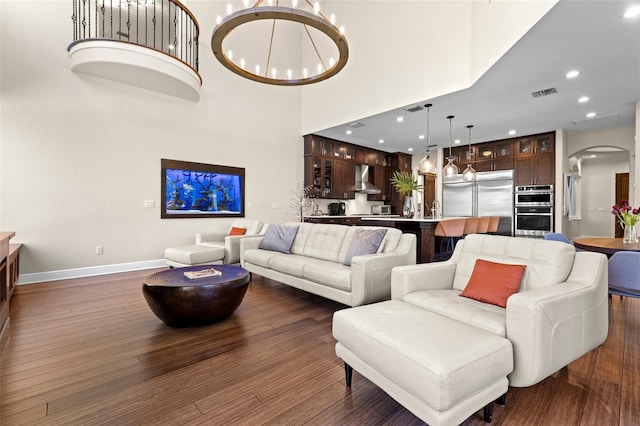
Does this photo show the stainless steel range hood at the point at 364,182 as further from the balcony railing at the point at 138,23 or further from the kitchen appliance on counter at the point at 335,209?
the balcony railing at the point at 138,23

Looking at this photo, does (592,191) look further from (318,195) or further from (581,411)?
(581,411)

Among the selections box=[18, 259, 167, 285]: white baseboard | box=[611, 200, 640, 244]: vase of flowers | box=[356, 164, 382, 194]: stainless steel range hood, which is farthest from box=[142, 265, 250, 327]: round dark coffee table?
box=[356, 164, 382, 194]: stainless steel range hood

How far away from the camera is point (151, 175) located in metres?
5.23

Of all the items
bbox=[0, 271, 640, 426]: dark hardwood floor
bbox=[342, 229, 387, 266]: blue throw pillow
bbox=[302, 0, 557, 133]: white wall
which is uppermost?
bbox=[302, 0, 557, 133]: white wall

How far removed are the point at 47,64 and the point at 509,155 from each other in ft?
30.7

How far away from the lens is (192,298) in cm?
253

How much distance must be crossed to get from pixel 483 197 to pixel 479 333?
7.42 m

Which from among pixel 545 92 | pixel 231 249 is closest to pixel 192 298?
pixel 231 249

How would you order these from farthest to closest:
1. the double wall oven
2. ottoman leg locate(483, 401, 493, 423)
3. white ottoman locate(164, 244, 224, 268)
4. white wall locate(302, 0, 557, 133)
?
1. the double wall oven
2. white ottoman locate(164, 244, 224, 268)
3. white wall locate(302, 0, 557, 133)
4. ottoman leg locate(483, 401, 493, 423)

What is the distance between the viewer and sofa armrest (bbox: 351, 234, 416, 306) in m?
2.75

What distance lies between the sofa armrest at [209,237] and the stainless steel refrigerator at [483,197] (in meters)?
6.22

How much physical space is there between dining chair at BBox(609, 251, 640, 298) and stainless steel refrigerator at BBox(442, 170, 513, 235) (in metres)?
5.54

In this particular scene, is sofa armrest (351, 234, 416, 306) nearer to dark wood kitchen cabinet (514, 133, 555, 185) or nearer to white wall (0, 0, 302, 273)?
white wall (0, 0, 302, 273)

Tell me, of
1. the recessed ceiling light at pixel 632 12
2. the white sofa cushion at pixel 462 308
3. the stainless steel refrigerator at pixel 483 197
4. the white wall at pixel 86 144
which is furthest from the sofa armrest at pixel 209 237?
the stainless steel refrigerator at pixel 483 197
